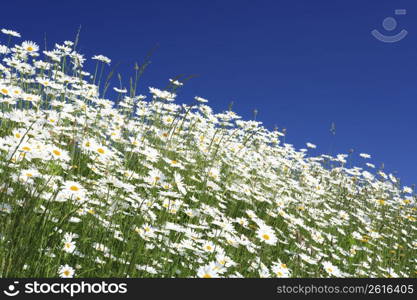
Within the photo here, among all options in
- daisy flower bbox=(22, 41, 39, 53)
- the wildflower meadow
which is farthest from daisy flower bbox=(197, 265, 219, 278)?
daisy flower bbox=(22, 41, 39, 53)

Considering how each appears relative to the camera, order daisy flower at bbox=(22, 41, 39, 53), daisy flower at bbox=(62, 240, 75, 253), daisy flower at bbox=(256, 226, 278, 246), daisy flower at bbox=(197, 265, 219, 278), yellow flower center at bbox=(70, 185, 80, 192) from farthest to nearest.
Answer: daisy flower at bbox=(22, 41, 39, 53) → daisy flower at bbox=(256, 226, 278, 246) → yellow flower center at bbox=(70, 185, 80, 192) → daisy flower at bbox=(62, 240, 75, 253) → daisy flower at bbox=(197, 265, 219, 278)

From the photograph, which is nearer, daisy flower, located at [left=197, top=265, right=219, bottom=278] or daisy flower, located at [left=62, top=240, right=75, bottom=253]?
daisy flower, located at [left=197, top=265, right=219, bottom=278]

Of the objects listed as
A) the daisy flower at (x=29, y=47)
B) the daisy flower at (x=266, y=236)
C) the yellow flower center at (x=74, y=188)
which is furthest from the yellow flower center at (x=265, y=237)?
the daisy flower at (x=29, y=47)

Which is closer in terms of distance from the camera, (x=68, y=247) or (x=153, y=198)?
(x=68, y=247)

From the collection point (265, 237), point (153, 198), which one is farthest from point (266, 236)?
point (153, 198)

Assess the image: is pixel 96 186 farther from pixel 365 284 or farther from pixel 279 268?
pixel 365 284

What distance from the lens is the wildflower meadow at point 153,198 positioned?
2562 mm

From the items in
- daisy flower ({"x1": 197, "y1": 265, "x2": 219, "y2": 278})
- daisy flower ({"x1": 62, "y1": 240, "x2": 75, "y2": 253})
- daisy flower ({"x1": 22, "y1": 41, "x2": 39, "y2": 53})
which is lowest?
daisy flower ({"x1": 197, "y1": 265, "x2": 219, "y2": 278})

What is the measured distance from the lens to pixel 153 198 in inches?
149

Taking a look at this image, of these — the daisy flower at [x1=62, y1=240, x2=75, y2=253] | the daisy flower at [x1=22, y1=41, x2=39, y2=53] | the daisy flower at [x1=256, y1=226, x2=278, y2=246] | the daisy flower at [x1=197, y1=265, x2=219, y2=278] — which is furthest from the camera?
the daisy flower at [x1=22, y1=41, x2=39, y2=53]

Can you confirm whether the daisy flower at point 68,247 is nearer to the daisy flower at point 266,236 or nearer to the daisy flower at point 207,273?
the daisy flower at point 207,273

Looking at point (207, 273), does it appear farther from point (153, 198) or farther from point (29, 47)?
point (29, 47)

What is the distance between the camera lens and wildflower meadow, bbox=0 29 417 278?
256 centimetres

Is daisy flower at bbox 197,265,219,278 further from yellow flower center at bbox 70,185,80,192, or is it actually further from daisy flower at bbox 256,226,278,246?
daisy flower at bbox 256,226,278,246
